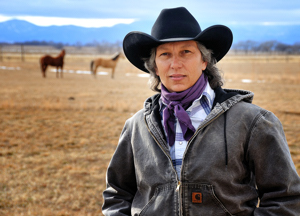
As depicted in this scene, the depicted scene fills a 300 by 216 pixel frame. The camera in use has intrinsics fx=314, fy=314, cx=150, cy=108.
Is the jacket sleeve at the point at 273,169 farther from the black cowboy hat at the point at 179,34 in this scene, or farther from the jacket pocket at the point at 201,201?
the black cowboy hat at the point at 179,34

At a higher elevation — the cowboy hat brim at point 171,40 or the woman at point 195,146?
the cowboy hat brim at point 171,40

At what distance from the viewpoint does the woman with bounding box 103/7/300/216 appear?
1.33m

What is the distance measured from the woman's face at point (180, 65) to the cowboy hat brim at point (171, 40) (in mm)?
46

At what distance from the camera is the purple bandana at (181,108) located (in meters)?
1.42

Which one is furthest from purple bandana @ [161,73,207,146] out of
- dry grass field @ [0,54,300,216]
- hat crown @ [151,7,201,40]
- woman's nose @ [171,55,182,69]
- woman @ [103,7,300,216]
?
dry grass field @ [0,54,300,216]

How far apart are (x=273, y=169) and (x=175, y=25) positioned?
0.79m

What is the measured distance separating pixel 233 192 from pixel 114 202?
0.60 m

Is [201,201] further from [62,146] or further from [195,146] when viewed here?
[62,146]

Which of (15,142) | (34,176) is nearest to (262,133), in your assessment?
(34,176)

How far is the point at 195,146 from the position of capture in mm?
1361

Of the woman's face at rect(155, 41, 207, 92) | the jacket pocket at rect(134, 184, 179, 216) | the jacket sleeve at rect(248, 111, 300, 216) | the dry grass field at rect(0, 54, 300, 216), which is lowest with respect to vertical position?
the dry grass field at rect(0, 54, 300, 216)

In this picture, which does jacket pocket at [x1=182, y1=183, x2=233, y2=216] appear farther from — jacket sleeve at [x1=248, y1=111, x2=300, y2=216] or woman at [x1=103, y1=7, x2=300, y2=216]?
jacket sleeve at [x1=248, y1=111, x2=300, y2=216]

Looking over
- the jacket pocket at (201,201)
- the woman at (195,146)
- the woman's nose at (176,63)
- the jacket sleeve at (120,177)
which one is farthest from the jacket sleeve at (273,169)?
the jacket sleeve at (120,177)

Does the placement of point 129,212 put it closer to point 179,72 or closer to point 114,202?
point 114,202
